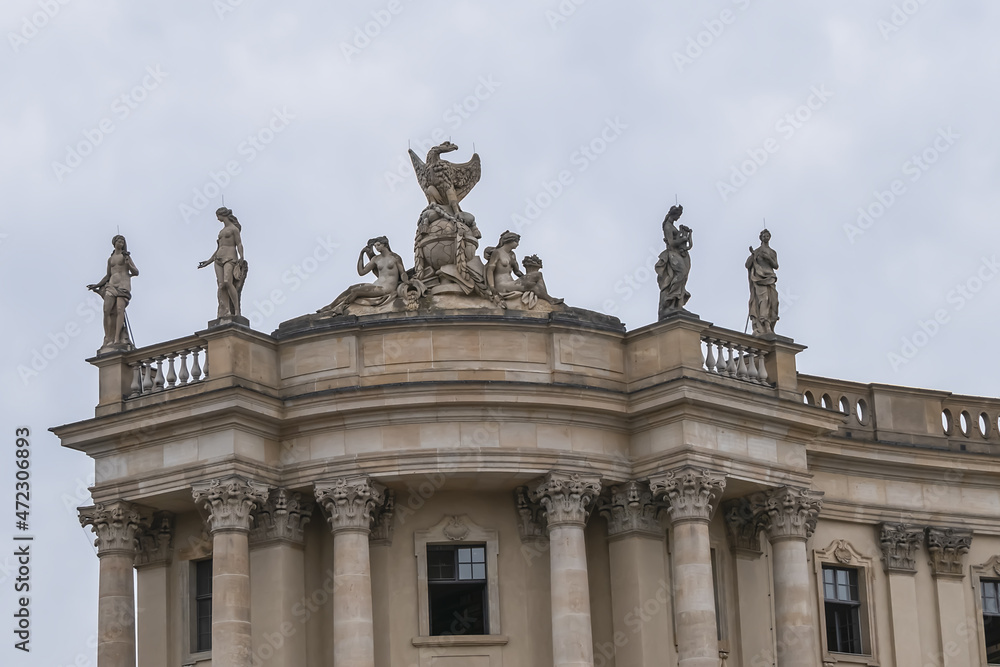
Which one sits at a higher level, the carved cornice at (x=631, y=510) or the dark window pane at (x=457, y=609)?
the carved cornice at (x=631, y=510)

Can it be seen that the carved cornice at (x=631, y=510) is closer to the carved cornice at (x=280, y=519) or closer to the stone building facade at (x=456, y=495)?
the stone building facade at (x=456, y=495)

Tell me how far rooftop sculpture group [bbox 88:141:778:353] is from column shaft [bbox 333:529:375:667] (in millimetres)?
4408

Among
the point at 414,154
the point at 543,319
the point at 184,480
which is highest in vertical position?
the point at 414,154

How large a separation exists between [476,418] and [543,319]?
2.28 m

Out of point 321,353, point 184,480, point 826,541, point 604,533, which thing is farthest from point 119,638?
point 826,541

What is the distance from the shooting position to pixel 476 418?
134 feet

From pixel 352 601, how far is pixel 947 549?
12.7 metres

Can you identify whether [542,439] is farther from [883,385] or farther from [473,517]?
[883,385]

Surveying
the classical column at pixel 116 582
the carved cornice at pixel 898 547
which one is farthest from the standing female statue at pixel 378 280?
the carved cornice at pixel 898 547

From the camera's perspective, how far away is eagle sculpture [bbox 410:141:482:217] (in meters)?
44.0

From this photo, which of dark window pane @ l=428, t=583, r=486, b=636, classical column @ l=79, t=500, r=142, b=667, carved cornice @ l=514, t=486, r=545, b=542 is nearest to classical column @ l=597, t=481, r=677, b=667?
carved cornice @ l=514, t=486, r=545, b=542

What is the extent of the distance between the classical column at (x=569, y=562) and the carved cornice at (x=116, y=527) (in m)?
7.20

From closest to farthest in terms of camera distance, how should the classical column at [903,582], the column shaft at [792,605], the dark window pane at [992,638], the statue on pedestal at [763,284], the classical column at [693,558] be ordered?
the classical column at [693,558], the column shaft at [792,605], the statue on pedestal at [763,284], the classical column at [903,582], the dark window pane at [992,638]

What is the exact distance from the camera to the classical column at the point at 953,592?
150 feet
